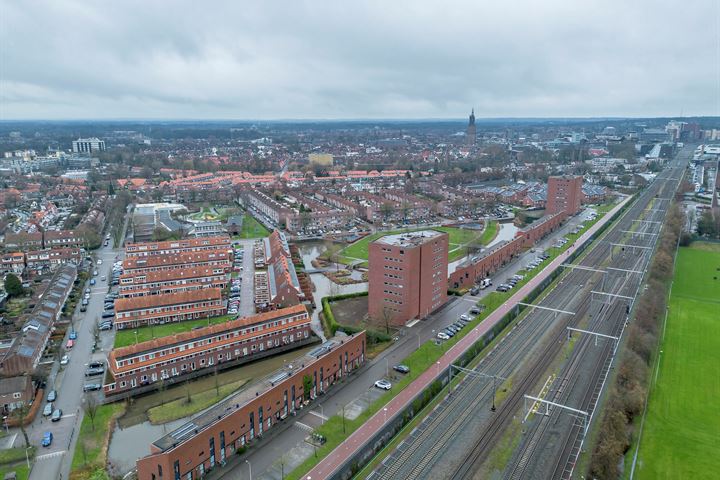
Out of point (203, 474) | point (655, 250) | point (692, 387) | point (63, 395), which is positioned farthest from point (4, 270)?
point (655, 250)

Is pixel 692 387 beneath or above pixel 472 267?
beneath

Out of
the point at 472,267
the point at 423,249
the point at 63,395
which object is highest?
the point at 423,249

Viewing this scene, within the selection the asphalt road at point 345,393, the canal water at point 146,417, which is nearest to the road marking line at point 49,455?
the canal water at point 146,417

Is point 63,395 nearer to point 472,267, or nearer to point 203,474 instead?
point 203,474

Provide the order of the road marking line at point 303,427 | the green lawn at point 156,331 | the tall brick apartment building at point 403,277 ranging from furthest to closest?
the tall brick apartment building at point 403,277 → the green lawn at point 156,331 → the road marking line at point 303,427

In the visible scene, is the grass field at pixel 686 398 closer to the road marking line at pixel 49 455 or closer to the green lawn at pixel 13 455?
the road marking line at pixel 49 455

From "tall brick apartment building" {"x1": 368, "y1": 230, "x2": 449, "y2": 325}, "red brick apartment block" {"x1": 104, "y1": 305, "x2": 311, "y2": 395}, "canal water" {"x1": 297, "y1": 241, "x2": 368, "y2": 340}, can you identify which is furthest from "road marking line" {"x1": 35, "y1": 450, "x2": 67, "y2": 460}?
"tall brick apartment building" {"x1": 368, "y1": 230, "x2": 449, "y2": 325}

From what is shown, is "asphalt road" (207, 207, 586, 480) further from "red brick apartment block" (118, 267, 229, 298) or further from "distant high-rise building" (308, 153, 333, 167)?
"distant high-rise building" (308, 153, 333, 167)
